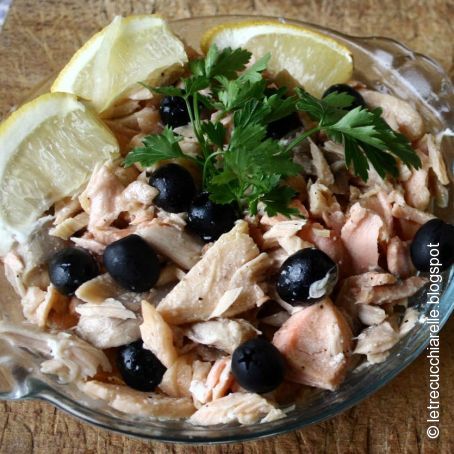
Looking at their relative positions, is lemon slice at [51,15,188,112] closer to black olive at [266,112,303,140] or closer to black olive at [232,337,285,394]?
black olive at [266,112,303,140]

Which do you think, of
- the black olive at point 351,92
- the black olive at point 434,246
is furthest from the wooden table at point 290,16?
the black olive at point 351,92

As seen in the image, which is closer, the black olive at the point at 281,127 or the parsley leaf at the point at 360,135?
the parsley leaf at the point at 360,135

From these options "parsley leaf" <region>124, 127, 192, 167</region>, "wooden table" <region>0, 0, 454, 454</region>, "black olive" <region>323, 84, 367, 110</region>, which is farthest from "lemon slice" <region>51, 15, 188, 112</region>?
"wooden table" <region>0, 0, 454, 454</region>

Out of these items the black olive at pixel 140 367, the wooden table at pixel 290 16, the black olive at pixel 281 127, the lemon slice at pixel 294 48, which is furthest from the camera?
the lemon slice at pixel 294 48

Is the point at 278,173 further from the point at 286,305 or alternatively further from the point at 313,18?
the point at 313,18

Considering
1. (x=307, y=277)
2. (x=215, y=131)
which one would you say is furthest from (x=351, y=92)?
(x=307, y=277)

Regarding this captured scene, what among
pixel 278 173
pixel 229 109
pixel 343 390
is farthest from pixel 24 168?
pixel 343 390

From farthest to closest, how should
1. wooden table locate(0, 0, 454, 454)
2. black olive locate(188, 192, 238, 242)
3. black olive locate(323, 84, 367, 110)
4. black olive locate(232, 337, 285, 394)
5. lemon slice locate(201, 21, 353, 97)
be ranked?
lemon slice locate(201, 21, 353, 97), black olive locate(323, 84, 367, 110), wooden table locate(0, 0, 454, 454), black olive locate(188, 192, 238, 242), black olive locate(232, 337, 285, 394)

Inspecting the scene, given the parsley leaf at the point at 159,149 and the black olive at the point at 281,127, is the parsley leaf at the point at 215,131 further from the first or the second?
the black olive at the point at 281,127
